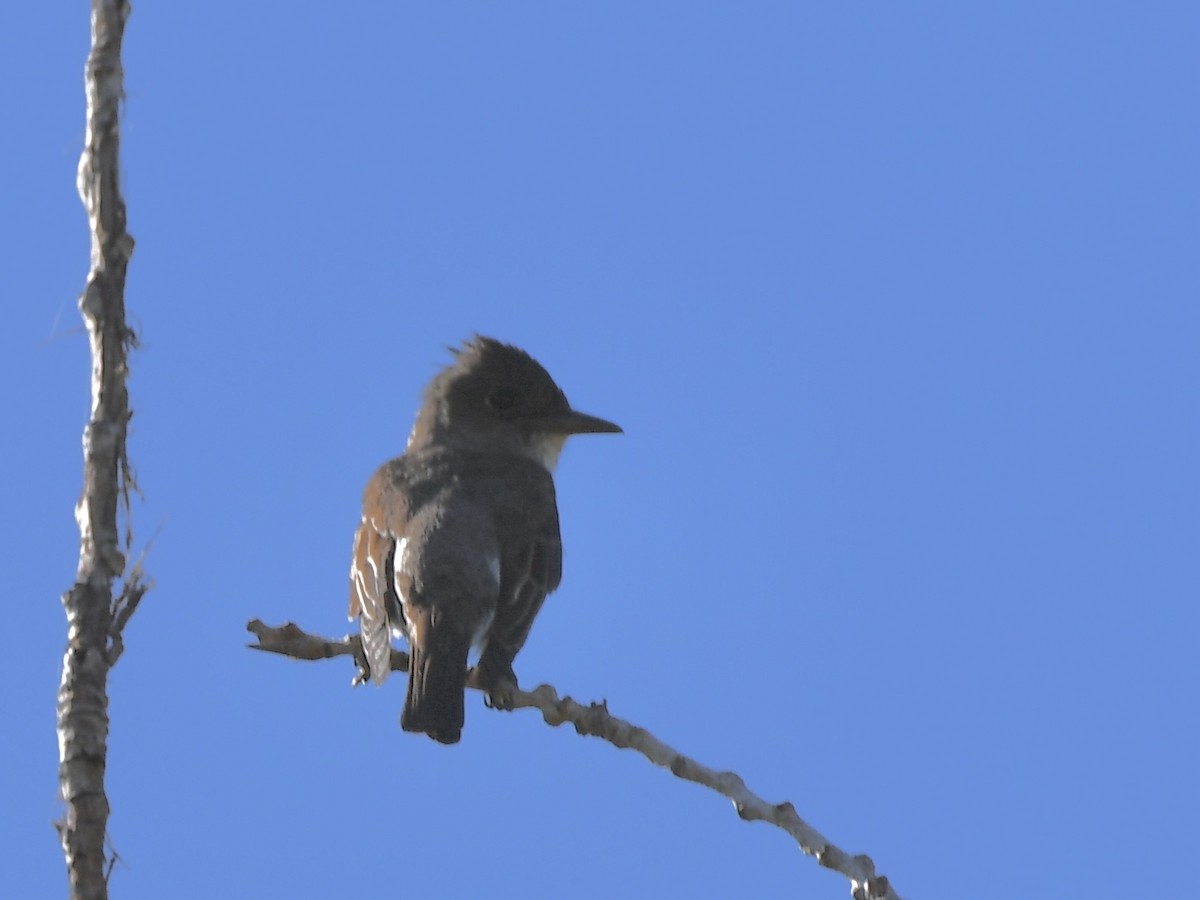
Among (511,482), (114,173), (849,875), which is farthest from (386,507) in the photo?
(849,875)

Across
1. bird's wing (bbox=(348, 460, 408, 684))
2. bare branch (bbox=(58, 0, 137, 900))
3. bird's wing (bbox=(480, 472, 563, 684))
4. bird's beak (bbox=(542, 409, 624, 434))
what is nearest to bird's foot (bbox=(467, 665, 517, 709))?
bird's wing (bbox=(480, 472, 563, 684))

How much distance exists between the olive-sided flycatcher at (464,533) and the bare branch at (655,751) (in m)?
0.36

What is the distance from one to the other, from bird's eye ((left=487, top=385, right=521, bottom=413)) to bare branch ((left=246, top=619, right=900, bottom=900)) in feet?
7.52

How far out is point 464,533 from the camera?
25.1 ft

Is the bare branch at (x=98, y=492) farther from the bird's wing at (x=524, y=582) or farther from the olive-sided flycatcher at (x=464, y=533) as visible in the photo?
the bird's wing at (x=524, y=582)

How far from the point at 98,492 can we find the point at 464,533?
3598mm

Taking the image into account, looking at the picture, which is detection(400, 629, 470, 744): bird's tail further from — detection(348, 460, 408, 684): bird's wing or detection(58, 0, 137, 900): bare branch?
detection(58, 0, 137, 900): bare branch

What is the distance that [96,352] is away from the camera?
4234mm

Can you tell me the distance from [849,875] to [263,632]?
2.48 m

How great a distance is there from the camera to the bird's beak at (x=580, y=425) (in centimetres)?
896

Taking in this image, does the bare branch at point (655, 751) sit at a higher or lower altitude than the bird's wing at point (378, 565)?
lower

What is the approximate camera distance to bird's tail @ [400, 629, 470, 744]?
6.77 metres

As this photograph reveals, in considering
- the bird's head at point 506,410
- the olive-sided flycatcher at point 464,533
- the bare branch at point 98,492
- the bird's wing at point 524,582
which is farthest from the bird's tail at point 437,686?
the bare branch at point 98,492

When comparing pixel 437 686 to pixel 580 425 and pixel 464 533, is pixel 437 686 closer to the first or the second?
pixel 464 533
